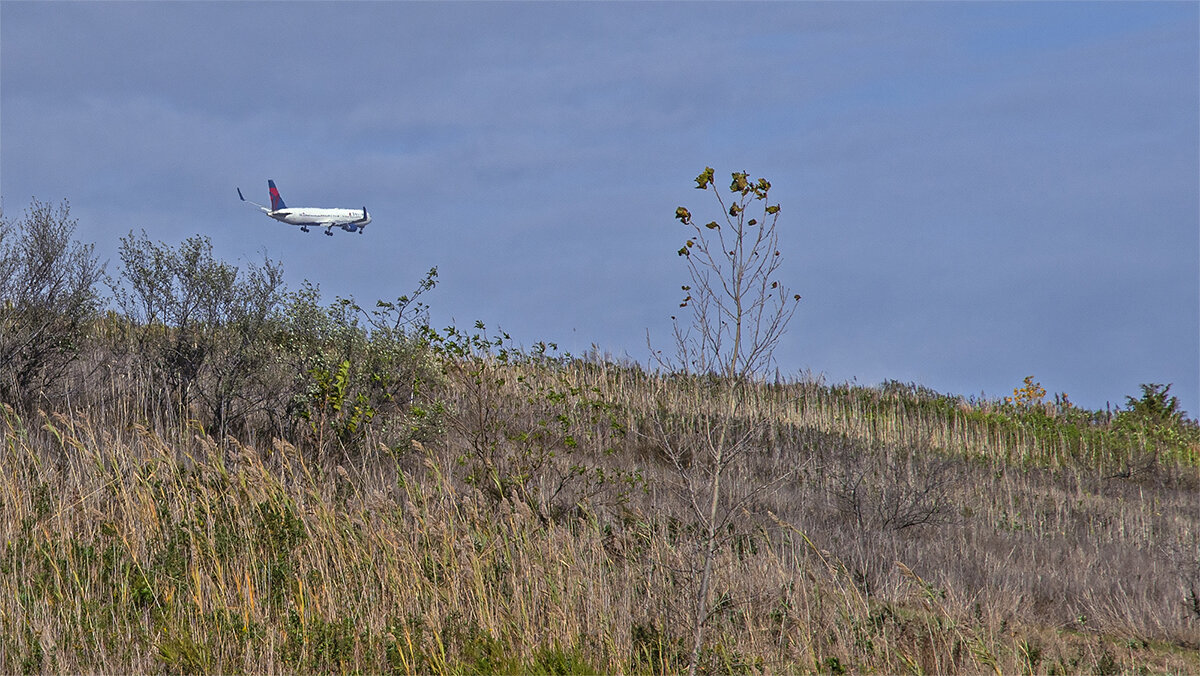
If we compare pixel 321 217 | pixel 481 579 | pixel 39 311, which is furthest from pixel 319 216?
pixel 481 579

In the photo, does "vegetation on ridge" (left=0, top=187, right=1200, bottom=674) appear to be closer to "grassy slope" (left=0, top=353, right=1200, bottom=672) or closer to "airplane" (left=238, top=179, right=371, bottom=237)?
"grassy slope" (left=0, top=353, right=1200, bottom=672)

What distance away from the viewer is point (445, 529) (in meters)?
6.50

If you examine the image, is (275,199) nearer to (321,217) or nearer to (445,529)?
(321,217)

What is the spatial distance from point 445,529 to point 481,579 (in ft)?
1.99

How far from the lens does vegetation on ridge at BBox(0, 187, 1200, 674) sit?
5.79 m

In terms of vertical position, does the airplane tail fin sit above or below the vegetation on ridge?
above

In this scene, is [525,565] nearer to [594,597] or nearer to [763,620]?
[594,597]

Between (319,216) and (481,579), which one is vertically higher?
(319,216)

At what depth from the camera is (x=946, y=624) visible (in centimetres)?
590

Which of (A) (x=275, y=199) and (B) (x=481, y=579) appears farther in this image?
(A) (x=275, y=199)

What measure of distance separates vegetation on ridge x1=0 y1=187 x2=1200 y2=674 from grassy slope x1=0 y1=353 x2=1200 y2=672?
31 millimetres

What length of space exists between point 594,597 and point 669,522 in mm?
3021

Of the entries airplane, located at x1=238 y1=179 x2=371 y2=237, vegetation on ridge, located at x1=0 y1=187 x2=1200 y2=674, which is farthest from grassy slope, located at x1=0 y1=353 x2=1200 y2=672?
airplane, located at x1=238 y1=179 x2=371 y2=237

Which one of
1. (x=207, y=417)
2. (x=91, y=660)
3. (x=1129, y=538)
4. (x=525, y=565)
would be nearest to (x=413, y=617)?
(x=525, y=565)
